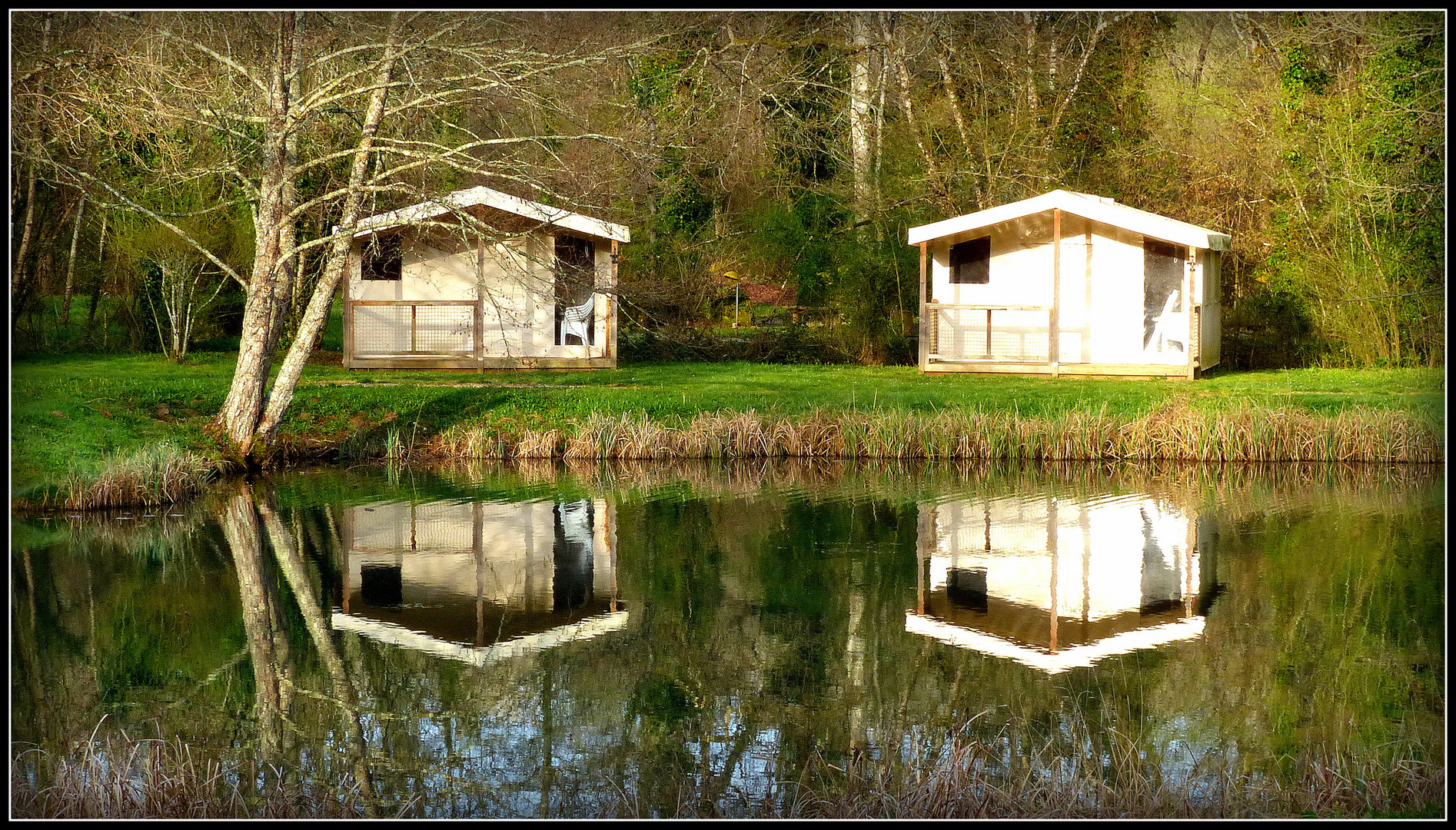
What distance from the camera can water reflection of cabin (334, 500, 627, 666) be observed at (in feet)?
31.6

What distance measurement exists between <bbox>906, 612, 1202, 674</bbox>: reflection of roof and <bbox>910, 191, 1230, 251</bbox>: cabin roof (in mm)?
12998

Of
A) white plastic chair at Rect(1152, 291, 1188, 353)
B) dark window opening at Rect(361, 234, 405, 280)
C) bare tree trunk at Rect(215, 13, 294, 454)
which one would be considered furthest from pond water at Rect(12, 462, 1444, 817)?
dark window opening at Rect(361, 234, 405, 280)

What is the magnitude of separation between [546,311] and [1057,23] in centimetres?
1184

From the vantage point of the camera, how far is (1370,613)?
32.5 feet

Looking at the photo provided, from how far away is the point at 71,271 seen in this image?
2566 cm

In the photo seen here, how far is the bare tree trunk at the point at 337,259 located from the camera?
14086mm

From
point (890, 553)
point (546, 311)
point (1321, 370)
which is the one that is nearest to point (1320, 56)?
point (1321, 370)

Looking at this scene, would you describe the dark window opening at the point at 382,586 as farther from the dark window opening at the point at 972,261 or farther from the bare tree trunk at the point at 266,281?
the dark window opening at the point at 972,261

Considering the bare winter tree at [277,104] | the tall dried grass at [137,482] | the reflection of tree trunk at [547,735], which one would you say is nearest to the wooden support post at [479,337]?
the bare winter tree at [277,104]

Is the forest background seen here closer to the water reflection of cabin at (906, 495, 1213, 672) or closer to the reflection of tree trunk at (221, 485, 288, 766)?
the reflection of tree trunk at (221, 485, 288, 766)

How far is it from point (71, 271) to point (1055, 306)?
16825 mm

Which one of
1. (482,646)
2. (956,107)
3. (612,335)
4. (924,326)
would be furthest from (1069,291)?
(482,646)

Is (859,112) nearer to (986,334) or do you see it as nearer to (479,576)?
(986,334)

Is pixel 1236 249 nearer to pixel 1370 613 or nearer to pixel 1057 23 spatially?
pixel 1057 23
